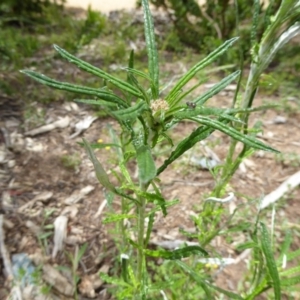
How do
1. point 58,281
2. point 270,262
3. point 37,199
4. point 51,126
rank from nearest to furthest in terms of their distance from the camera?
point 270,262 → point 58,281 → point 37,199 → point 51,126

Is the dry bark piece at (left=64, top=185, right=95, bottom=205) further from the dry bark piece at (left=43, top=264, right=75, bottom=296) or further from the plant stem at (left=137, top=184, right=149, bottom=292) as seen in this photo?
the plant stem at (left=137, top=184, right=149, bottom=292)

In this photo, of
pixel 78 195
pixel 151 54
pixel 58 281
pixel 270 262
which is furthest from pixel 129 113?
pixel 78 195

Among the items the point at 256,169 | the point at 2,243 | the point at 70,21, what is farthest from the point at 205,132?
the point at 70,21

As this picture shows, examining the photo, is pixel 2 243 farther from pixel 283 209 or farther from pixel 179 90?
pixel 283 209

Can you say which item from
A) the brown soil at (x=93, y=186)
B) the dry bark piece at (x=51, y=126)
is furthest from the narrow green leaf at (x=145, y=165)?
the dry bark piece at (x=51, y=126)

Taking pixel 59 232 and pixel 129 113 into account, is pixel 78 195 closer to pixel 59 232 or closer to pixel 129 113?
pixel 59 232

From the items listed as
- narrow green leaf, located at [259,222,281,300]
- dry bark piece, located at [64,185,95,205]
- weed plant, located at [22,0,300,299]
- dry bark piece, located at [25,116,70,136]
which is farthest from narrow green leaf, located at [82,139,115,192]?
dry bark piece, located at [25,116,70,136]

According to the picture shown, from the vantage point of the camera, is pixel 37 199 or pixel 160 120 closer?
pixel 160 120

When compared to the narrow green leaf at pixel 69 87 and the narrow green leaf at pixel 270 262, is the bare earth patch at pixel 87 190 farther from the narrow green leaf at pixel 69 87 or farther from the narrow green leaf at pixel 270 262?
the narrow green leaf at pixel 69 87
